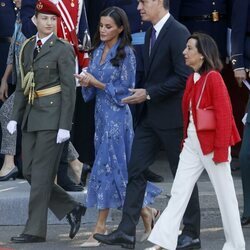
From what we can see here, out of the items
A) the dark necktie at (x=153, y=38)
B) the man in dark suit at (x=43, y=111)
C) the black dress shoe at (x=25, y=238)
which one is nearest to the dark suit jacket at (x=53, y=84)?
the man in dark suit at (x=43, y=111)

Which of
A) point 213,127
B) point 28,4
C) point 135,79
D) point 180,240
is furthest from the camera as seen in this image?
point 28,4

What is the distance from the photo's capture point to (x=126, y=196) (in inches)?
333

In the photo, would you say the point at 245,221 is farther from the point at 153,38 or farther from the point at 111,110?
the point at 153,38

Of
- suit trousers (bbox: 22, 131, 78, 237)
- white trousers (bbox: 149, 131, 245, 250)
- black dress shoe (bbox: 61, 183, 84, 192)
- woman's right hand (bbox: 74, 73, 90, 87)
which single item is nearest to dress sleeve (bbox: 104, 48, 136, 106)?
woman's right hand (bbox: 74, 73, 90, 87)

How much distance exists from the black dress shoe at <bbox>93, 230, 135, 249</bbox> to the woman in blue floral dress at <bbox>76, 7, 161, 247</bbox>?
28 cm

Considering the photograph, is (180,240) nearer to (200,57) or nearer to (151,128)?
(151,128)

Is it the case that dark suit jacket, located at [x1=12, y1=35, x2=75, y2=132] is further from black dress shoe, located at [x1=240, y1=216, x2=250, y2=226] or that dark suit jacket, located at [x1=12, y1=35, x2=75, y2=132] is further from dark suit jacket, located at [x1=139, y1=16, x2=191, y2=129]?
black dress shoe, located at [x1=240, y1=216, x2=250, y2=226]

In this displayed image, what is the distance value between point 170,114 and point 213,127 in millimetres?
637

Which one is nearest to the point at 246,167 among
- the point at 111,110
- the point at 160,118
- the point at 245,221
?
the point at 245,221

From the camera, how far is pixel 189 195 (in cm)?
805

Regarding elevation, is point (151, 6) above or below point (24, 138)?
above

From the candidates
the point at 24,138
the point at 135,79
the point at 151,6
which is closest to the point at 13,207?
the point at 24,138

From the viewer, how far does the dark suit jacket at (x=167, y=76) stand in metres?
8.40

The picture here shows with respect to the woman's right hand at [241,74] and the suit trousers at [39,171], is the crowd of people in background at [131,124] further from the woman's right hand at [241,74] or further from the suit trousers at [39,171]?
the woman's right hand at [241,74]
